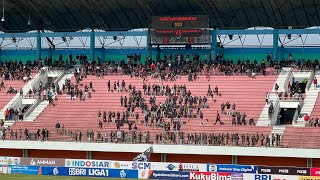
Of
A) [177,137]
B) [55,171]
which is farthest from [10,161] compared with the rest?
[177,137]

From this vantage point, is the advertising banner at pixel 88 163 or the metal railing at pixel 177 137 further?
the metal railing at pixel 177 137

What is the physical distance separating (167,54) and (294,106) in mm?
20052

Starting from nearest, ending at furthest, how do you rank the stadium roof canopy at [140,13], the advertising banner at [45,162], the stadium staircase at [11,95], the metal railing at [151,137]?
1. the advertising banner at [45,162]
2. the metal railing at [151,137]
3. the stadium staircase at [11,95]
4. the stadium roof canopy at [140,13]

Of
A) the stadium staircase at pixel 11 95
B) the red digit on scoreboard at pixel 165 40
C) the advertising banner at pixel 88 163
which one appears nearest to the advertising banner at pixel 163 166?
the advertising banner at pixel 88 163

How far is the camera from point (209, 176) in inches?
2093

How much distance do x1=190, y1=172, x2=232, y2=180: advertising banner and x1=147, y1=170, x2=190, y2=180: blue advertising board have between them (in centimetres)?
41

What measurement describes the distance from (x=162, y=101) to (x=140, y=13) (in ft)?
55.5

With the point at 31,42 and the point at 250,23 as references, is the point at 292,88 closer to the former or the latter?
the point at 250,23

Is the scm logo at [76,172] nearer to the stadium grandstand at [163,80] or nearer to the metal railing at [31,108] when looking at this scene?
the stadium grandstand at [163,80]

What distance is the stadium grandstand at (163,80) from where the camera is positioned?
64.7 metres

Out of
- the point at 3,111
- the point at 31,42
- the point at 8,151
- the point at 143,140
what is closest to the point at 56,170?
the point at 143,140

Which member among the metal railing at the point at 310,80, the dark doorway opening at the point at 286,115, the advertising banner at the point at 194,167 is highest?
the metal railing at the point at 310,80

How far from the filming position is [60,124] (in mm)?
72062

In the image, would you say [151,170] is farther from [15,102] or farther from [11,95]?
[11,95]
